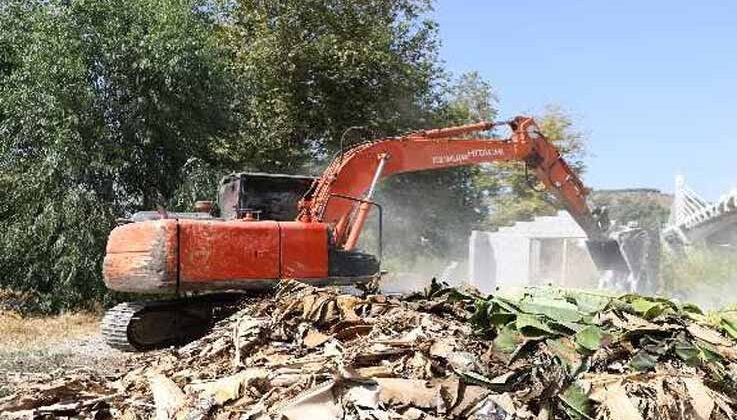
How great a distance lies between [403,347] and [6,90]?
14111 millimetres

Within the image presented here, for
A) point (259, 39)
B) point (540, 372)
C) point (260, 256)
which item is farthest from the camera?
point (259, 39)

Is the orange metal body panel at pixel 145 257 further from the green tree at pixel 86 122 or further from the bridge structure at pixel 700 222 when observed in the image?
the bridge structure at pixel 700 222

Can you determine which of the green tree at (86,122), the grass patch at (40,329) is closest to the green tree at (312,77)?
the green tree at (86,122)

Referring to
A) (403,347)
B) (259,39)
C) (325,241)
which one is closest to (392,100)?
(259,39)

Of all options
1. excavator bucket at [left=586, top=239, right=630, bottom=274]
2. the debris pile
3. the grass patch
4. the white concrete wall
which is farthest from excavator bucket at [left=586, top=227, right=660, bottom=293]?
the grass patch

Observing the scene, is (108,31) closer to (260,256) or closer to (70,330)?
(70,330)

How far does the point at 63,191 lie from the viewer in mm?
17000

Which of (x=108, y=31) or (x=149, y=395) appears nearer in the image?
(x=149, y=395)

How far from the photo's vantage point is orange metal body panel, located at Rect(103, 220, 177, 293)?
28.4ft

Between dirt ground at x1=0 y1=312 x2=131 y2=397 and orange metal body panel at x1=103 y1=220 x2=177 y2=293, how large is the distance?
33.4 inches

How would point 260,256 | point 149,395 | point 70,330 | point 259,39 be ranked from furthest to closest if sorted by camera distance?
point 259,39, point 70,330, point 260,256, point 149,395

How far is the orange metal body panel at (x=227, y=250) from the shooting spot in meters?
8.75

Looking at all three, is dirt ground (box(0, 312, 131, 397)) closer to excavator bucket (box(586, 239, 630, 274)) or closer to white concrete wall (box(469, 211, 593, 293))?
excavator bucket (box(586, 239, 630, 274))

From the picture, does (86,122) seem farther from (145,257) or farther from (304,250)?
(304,250)
